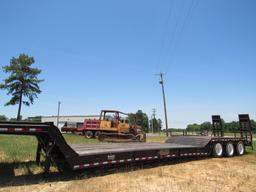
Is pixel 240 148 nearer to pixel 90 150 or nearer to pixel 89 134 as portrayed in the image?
pixel 90 150

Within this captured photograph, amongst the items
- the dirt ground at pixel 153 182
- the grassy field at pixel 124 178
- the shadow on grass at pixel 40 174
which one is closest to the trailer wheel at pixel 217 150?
the grassy field at pixel 124 178

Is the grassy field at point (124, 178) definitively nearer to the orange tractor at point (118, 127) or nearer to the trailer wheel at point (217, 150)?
the trailer wheel at point (217, 150)

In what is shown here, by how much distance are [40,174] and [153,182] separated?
11.0ft

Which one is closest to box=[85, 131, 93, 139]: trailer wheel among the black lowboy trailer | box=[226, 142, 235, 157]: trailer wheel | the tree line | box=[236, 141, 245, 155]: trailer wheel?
the tree line

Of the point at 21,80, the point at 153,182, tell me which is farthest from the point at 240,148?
the point at 21,80

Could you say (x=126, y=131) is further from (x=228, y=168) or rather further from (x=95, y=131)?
(x=228, y=168)

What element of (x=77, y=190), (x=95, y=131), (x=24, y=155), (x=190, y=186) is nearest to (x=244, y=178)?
(x=190, y=186)

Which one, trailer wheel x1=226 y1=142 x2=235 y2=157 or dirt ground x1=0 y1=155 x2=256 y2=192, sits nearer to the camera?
dirt ground x1=0 y1=155 x2=256 y2=192

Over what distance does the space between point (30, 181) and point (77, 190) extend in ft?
5.11

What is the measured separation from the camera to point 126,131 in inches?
873

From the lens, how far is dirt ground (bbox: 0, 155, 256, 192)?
609 centimetres

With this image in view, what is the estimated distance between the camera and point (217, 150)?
12.3 meters

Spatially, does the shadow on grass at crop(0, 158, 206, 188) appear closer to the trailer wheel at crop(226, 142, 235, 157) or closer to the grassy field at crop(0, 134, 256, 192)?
the grassy field at crop(0, 134, 256, 192)

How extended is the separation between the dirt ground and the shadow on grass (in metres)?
0.04
